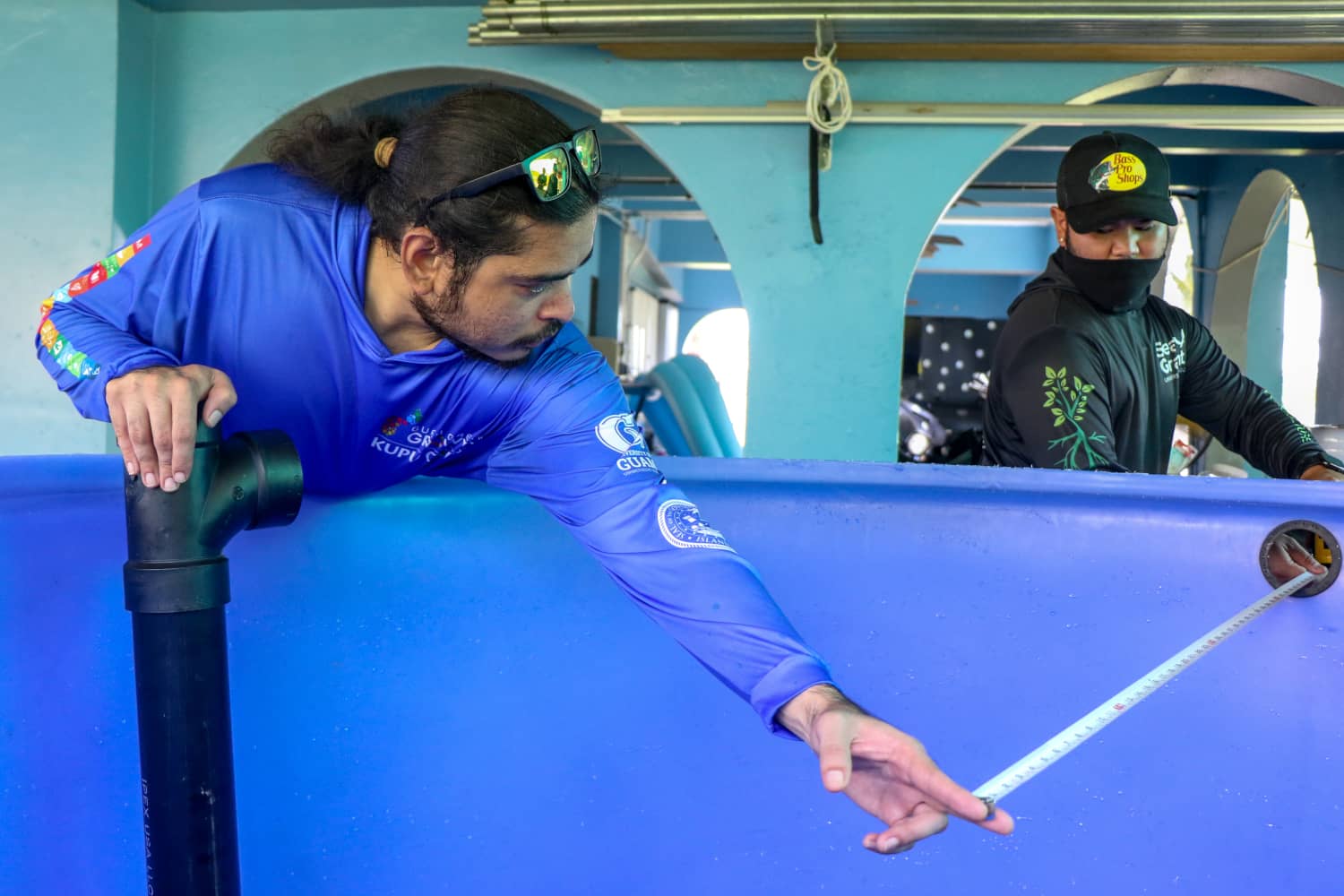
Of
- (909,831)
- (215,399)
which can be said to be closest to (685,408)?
(215,399)

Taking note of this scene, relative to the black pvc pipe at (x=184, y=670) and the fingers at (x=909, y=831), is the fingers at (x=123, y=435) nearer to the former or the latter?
the black pvc pipe at (x=184, y=670)

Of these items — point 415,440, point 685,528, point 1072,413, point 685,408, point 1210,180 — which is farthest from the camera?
point 1210,180

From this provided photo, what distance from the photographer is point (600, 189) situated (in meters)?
1.43

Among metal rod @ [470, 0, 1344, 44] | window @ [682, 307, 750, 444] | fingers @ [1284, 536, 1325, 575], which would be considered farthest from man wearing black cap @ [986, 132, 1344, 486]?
window @ [682, 307, 750, 444]

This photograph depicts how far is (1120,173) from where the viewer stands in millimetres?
2256

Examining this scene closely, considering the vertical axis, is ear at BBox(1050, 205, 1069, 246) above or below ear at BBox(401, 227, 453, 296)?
above

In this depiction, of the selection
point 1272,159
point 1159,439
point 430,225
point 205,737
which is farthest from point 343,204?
point 1272,159

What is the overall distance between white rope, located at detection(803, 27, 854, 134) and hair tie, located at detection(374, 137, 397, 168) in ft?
8.03

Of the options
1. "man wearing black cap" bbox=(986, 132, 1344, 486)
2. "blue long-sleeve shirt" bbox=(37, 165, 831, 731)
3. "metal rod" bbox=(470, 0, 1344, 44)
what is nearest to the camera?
"blue long-sleeve shirt" bbox=(37, 165, 831, 731)

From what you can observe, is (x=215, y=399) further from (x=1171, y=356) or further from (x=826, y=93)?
(x=826, y=93)

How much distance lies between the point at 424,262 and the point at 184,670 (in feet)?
1.76

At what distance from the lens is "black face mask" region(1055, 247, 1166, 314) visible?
2.25 meters

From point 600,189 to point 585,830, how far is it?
78cm

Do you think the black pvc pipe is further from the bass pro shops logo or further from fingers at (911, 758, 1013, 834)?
fingers at (911, 758, 1013, 834)
